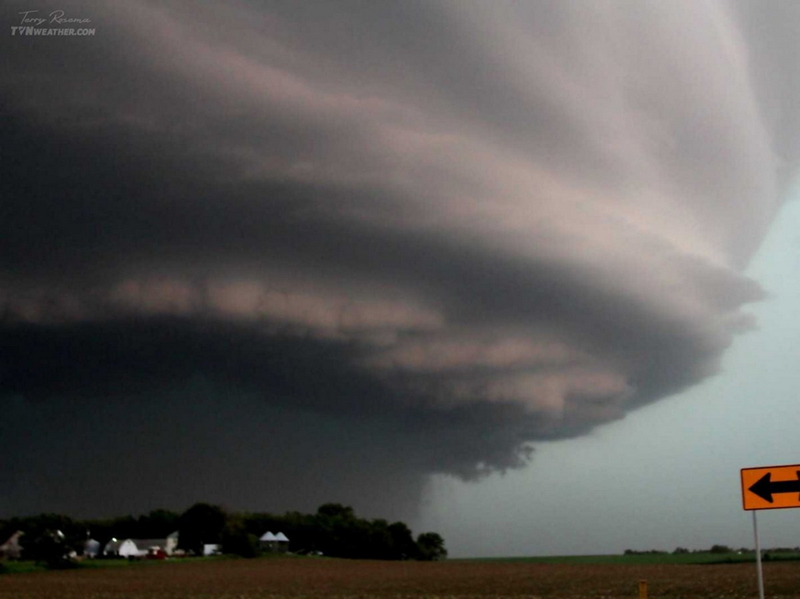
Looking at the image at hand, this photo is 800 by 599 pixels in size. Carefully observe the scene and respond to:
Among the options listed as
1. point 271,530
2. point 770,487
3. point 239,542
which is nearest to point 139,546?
point 271,530

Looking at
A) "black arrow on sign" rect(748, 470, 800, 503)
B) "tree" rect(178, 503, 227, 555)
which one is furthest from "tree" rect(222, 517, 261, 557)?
"black arrow on sign" rect(748, 470, 800, 503)

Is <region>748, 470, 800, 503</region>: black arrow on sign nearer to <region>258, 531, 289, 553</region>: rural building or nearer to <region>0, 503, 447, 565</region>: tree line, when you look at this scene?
<region>0, 503, 447, 565</region>: tree line

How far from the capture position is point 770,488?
1209 centimetres

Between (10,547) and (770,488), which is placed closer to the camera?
(770,488)

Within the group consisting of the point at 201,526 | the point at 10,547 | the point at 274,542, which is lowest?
the point at 10,547

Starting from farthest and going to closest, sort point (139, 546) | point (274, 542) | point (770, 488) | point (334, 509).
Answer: point (334, 509) → point (139, 546) → point (274, 542) → point (770, 488)

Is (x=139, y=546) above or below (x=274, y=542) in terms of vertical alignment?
below

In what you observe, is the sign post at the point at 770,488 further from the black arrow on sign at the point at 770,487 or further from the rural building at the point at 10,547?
the rural building at the point at 10,547

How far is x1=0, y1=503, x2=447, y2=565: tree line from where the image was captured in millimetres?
131000

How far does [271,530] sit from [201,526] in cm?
1951

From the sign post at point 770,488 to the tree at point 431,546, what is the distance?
435 ft

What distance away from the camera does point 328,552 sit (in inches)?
5615

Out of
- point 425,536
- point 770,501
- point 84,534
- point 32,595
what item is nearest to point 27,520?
point 84,534

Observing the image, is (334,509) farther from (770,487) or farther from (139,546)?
(770,487)
